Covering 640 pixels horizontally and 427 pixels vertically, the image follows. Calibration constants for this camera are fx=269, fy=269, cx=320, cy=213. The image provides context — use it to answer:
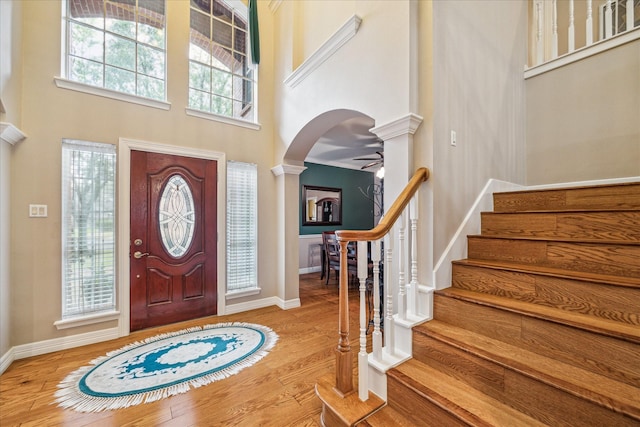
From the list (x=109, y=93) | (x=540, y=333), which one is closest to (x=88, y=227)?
(x=109, y=93)

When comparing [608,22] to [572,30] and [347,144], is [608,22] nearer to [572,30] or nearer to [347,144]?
[572,30]

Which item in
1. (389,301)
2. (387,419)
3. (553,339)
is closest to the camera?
(553,339)

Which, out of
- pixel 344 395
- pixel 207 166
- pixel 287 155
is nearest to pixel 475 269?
pixel 344 395

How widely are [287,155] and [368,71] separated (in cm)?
163

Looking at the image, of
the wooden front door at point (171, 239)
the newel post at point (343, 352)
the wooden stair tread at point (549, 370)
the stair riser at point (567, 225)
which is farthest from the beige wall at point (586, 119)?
the wooden front door at point (171, 239)

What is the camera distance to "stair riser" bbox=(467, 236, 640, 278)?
4.54ft

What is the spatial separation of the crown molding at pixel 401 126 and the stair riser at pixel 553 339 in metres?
1.14

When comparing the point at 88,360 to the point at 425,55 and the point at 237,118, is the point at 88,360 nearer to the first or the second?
the point at 237,118

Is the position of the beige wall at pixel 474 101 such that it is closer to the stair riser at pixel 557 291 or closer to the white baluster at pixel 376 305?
the stair riser at pixel 557 291

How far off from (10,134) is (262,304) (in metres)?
2.95

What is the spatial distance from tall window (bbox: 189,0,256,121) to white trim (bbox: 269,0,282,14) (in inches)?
14.1

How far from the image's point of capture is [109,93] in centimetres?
275

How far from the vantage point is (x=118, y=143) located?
9.11 ft

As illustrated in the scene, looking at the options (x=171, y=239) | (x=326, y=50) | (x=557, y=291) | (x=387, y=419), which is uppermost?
(x=326, y=50)
